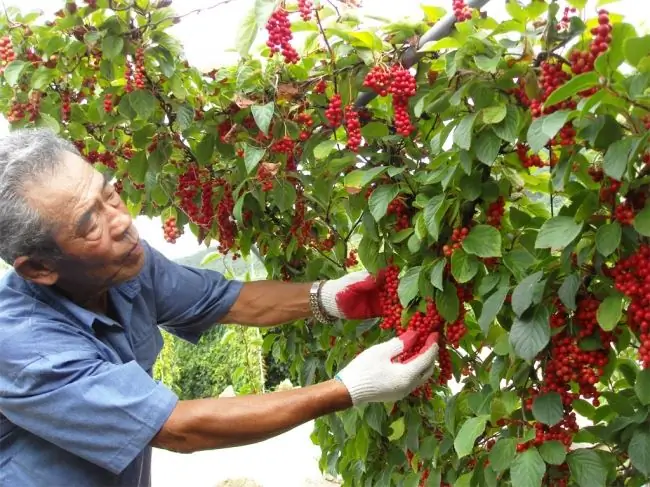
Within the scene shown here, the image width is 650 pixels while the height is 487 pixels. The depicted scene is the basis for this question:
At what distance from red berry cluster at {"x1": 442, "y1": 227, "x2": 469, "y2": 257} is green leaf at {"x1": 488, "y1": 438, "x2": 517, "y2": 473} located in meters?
0.34

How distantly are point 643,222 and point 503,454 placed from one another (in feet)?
1.54

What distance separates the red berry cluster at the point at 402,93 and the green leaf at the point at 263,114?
0.26 meters

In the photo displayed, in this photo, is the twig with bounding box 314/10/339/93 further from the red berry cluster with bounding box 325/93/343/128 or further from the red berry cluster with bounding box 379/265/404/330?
the red berry cluster with bounding box 379/265/404/330

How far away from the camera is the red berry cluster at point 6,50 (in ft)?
5.60

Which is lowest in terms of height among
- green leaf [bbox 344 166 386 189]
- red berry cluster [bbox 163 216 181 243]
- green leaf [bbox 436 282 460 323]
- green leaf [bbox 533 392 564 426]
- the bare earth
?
the bare earth

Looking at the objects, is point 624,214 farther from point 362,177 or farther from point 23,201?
point 23,201

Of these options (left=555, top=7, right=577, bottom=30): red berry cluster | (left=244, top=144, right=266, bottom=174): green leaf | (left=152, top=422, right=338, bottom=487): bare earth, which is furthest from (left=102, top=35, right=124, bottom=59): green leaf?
(left=152, top=422, right=338, bottom=487): bare earth

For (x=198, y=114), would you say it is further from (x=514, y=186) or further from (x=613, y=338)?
(x=613, y=338)

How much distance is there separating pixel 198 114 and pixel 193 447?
32.3 inches

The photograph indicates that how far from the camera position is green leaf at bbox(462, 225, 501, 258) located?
1239mm

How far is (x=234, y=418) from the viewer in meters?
1.37

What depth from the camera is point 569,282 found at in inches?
43.3

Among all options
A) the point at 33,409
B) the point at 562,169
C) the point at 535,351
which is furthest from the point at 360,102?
the point at 33,409

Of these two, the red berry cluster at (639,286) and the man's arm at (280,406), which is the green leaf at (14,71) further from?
the red berry cluster at (639,286)
